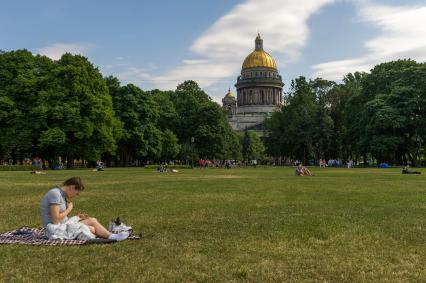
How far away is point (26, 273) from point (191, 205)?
26.7 feet

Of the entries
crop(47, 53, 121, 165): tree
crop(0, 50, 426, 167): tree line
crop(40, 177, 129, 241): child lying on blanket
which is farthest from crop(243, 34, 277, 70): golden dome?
crop(40, 177, 129, 241): child lying on blanket

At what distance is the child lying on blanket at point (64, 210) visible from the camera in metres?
9.01

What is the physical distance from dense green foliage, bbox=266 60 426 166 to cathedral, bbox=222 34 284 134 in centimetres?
6637

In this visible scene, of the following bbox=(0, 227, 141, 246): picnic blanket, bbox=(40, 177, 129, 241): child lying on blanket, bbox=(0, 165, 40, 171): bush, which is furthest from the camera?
bbox=(0, 165, 40, 171): bush

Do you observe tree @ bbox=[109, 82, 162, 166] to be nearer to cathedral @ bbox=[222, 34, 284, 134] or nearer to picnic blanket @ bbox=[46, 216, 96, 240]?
picnic blanket @ bbox=[46, 216, 96, 240]

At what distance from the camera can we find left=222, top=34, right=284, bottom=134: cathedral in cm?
16012

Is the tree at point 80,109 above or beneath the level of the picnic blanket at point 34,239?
above

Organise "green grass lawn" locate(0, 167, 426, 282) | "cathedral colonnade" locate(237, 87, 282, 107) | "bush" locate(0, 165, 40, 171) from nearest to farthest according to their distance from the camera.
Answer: "green grass lawn" locate(0, 167, 426, 282), "bush" locate(0, 165, 40, 171), "cathedral colonnade" locate(237, 87, 282, 107)

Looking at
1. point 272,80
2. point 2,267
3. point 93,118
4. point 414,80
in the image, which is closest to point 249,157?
point 272,80

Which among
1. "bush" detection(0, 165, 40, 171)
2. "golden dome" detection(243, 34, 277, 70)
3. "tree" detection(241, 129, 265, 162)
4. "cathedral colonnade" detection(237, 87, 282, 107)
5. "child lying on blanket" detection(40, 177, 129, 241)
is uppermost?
"golden dome" detection(243, 34, 277, 70)

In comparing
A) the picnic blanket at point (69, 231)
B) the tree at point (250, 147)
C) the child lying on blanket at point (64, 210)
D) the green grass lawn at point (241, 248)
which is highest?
the tree at point (250, 147)

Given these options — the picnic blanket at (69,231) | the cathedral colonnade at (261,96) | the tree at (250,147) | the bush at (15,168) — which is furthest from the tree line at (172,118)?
the cathedral colonnade at (261,96)

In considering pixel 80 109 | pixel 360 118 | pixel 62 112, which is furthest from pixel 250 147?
pixel 62 112

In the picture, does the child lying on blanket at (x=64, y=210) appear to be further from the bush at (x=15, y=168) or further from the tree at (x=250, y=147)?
the tree at (x=250, y=147)
